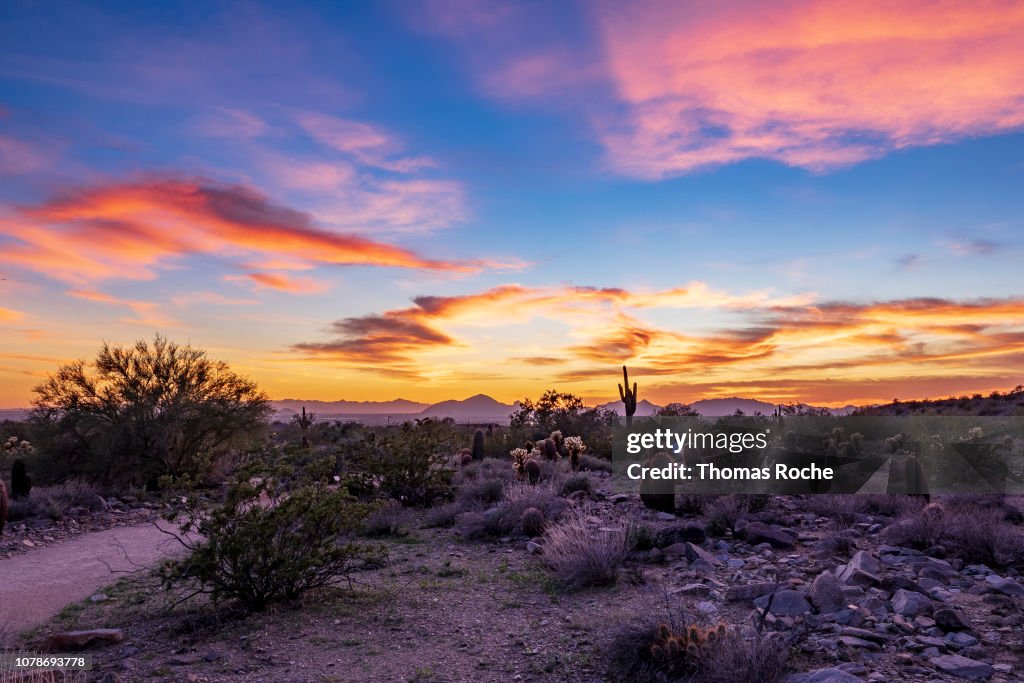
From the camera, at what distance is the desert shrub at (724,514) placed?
12.5 meters

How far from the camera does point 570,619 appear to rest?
8.16 metres

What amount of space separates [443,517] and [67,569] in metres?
6.32

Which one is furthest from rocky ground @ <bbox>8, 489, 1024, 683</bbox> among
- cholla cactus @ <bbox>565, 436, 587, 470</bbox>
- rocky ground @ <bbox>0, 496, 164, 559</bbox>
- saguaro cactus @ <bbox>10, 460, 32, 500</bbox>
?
cholla cactus @ <bbox>565, 436, 587, 470</bbox>

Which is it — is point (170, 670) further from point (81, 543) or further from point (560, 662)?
point (81, 543)

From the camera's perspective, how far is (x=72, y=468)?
67.4ft

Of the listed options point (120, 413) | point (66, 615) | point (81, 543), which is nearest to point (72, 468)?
point (120, 413)

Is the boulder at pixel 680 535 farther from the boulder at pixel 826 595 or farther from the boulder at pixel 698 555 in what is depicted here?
the boulder at pixel 826 595

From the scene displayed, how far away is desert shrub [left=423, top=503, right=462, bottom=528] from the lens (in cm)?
1457

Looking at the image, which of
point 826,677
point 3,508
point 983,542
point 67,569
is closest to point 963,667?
point 826,677

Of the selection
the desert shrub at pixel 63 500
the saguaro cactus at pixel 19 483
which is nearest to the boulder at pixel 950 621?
the desert shrub at pixel 63 500

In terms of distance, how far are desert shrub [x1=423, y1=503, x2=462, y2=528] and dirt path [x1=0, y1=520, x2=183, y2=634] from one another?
4.47 m

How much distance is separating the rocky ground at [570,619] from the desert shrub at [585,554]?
18 cm

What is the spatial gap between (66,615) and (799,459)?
594 inches

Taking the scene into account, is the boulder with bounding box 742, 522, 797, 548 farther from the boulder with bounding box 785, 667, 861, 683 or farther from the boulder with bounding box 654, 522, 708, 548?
the boulder with bounding box 785, 667, 861, 683
